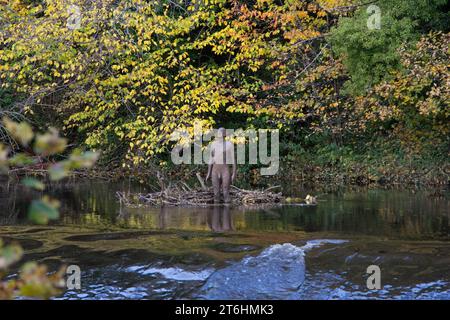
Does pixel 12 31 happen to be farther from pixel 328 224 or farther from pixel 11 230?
pixel 328 224

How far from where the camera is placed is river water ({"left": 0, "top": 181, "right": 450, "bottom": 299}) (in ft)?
25.6

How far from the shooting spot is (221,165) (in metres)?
14.9

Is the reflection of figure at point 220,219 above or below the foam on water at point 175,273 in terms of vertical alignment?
above

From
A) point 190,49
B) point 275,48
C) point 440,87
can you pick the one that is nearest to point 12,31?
point 190,49

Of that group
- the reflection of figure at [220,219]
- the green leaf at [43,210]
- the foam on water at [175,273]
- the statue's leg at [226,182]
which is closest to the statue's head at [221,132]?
the statue's leg at [226,182]

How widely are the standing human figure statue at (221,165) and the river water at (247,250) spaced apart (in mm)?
780

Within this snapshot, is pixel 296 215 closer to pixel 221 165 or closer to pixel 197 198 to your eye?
pixel 221 165

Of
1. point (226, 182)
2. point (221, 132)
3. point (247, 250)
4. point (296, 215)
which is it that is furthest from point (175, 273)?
point (221, 132)

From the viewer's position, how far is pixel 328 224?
39.6 feet

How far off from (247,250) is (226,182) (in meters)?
5.65

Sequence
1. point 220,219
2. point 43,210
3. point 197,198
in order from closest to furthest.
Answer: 1. point 43,210
2. point 220,219
3. point 197,198

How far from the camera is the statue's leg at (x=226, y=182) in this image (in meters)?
14.8

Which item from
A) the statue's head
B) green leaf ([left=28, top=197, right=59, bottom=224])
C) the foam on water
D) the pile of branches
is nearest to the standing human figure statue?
the statue's head

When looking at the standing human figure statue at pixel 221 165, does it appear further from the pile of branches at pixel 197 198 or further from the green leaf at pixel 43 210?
the green leaf at pixel 43 210
